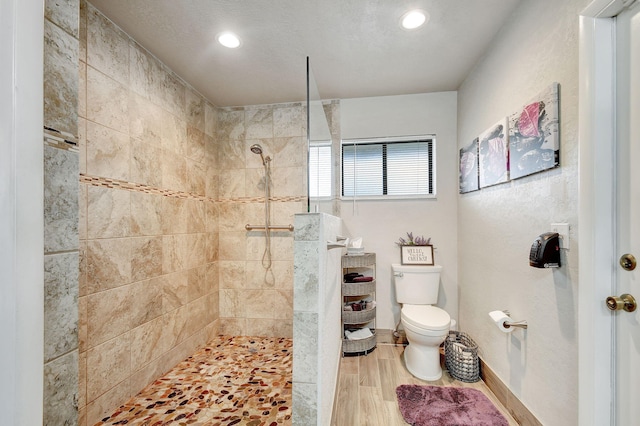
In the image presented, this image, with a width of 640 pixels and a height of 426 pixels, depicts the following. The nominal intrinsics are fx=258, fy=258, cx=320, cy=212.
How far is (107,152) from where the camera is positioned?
1617 mm

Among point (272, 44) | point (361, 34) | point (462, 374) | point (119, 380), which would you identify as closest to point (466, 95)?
point (361, 34)

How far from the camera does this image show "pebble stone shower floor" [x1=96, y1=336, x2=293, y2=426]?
5.23 feet

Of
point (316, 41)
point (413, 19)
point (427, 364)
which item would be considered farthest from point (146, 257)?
point (413, 19)

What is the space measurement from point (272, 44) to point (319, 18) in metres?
0.41

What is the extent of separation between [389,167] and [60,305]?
104 inches

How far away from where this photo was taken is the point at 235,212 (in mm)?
2820

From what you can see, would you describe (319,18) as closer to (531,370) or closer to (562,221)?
(562,221)

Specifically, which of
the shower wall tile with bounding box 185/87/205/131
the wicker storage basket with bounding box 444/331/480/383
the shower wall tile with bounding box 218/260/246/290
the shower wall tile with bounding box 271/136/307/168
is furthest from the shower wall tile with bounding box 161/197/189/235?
the wicker storage basket with bounding box 444/331/480/383

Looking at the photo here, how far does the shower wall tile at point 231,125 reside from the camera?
2852 millimetres

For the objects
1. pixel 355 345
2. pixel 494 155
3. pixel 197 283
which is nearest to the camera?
pixel 494 155

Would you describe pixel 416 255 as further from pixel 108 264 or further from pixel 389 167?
pixel 108 264

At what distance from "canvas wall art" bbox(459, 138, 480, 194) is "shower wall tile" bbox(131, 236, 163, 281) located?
2.56 metres

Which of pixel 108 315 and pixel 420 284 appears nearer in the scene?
pixel 108 315

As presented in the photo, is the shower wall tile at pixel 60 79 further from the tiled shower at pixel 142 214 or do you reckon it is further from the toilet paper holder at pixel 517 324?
the toilet paper holder at pixel 517 324
